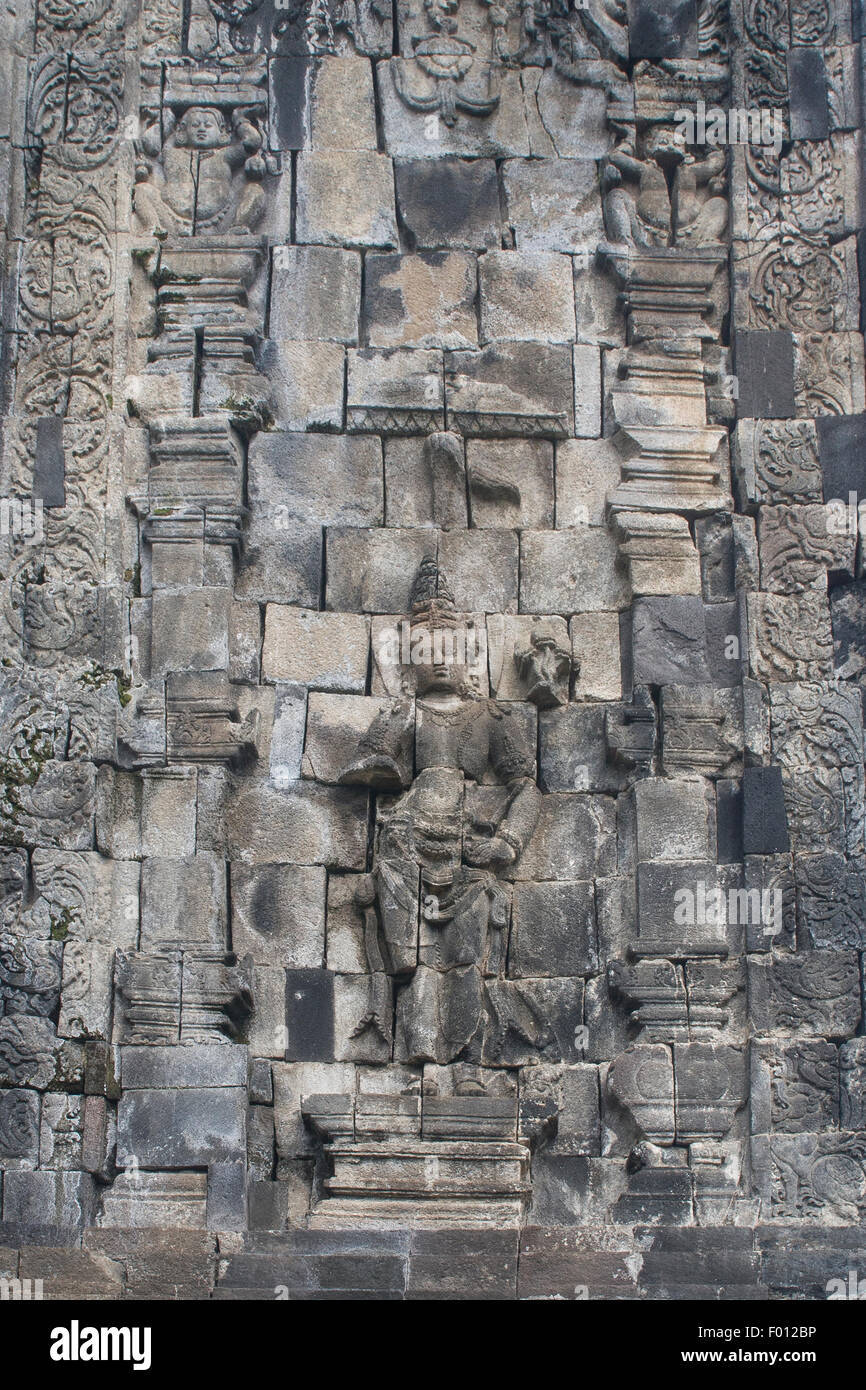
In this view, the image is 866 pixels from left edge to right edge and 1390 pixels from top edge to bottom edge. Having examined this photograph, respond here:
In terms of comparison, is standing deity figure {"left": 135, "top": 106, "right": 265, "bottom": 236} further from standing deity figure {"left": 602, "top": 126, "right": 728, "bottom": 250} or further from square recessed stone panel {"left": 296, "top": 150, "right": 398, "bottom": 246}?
standing deity figure {"left": 602, "top": 126, "right": 728, "bottom": 250}

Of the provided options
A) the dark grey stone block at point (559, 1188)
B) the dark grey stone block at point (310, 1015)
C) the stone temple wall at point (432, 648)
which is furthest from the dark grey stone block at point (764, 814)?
the dark grey stone block at point (310, 1015)

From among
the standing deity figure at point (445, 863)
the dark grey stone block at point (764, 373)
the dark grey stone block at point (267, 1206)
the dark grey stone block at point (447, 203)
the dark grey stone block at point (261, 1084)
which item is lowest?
the dark grey stone block at point (267, 1206)

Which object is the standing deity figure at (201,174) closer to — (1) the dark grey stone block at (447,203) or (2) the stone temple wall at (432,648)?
(2) the stone temple wall at (432,648)

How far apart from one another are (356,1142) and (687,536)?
160 inches

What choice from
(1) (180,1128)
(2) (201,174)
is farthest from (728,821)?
(2) (201,174)

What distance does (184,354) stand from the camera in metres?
14.5

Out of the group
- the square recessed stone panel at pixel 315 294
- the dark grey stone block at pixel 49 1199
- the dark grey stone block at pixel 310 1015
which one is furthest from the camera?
the square recessed stone panel at pixel 315 294

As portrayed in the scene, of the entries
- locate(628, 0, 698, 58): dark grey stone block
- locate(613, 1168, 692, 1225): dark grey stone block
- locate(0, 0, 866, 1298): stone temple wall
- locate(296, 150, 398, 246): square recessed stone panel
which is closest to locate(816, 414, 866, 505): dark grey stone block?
locate(0, 0, 866, 1298): stone temple wall

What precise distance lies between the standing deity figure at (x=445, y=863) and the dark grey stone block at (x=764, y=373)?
2287 mm

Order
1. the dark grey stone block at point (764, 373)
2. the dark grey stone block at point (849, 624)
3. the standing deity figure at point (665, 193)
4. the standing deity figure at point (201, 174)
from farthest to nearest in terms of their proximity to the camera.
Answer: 1. the standing deity figure at point (665, 193)
2. the standing deity figure at point (201, 174)
3. the dark grey stone block at point (764, 373)
4. the dark grey stone block at point (849, 624)

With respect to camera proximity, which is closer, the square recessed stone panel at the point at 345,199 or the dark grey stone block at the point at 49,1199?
the dark grey stone block at the point at 49,1199

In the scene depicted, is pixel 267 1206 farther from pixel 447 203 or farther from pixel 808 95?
pixel 808 95

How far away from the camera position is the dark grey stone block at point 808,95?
1505 centimetres

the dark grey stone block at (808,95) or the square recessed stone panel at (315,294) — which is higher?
the dark grey stone block at (808,95)
